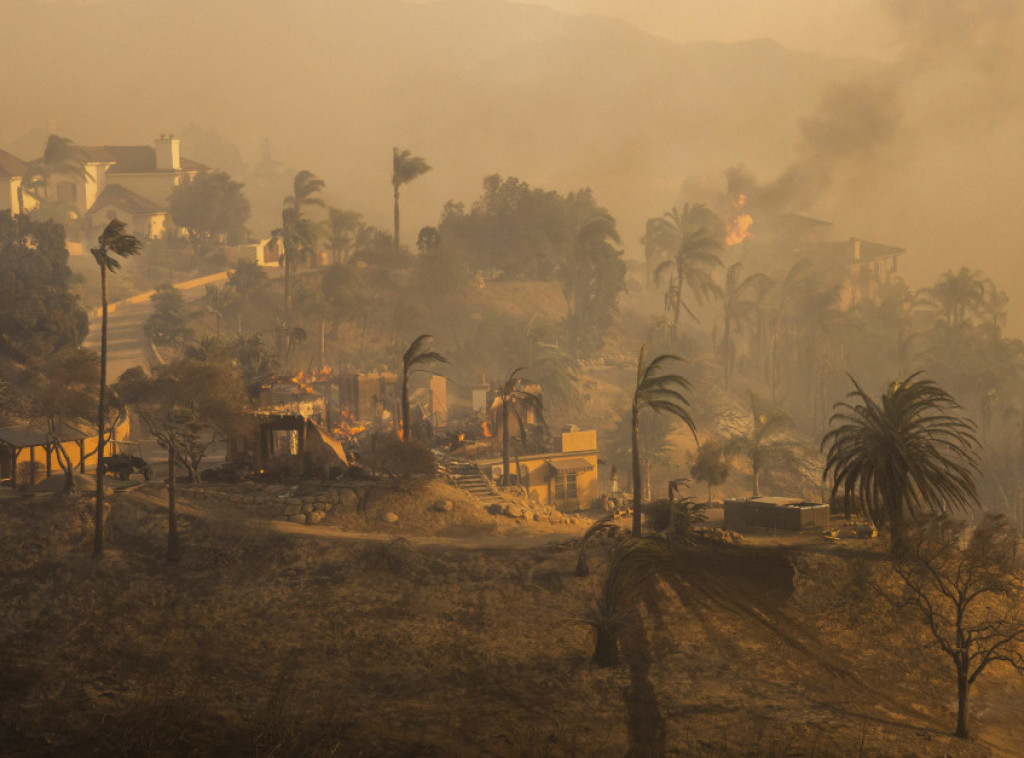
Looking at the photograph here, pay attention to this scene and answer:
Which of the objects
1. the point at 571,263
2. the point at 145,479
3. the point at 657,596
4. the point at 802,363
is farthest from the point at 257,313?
the point at 657,596

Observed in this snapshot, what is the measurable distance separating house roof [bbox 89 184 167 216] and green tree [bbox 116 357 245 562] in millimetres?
63707

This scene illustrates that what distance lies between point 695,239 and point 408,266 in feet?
93.4

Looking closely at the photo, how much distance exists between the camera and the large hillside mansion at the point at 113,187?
115 metres

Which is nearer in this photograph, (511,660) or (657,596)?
(511,660)

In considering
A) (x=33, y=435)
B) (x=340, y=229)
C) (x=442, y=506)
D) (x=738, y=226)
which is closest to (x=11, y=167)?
(x=340, y=229)

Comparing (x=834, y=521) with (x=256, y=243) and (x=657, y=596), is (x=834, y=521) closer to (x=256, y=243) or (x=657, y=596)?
(x=657, y=596)

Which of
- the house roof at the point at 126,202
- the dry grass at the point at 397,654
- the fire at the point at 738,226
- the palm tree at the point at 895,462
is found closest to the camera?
the dry grass at the point at 397,654

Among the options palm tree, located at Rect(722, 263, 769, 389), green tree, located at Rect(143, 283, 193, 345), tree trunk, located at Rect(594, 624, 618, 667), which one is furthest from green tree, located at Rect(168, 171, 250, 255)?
tree trunk, located at Rect(594, 624, 618, 667)

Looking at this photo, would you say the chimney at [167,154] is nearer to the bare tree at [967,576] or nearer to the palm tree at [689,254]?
the palm tree at [689,254]

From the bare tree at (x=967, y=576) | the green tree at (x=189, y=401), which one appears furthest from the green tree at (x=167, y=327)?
the bare tree at (x=967, y=576)

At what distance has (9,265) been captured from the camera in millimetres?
78438

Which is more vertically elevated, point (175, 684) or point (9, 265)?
point (9, 265)

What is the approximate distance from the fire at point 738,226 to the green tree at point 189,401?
105 metres

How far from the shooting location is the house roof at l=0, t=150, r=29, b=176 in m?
116
